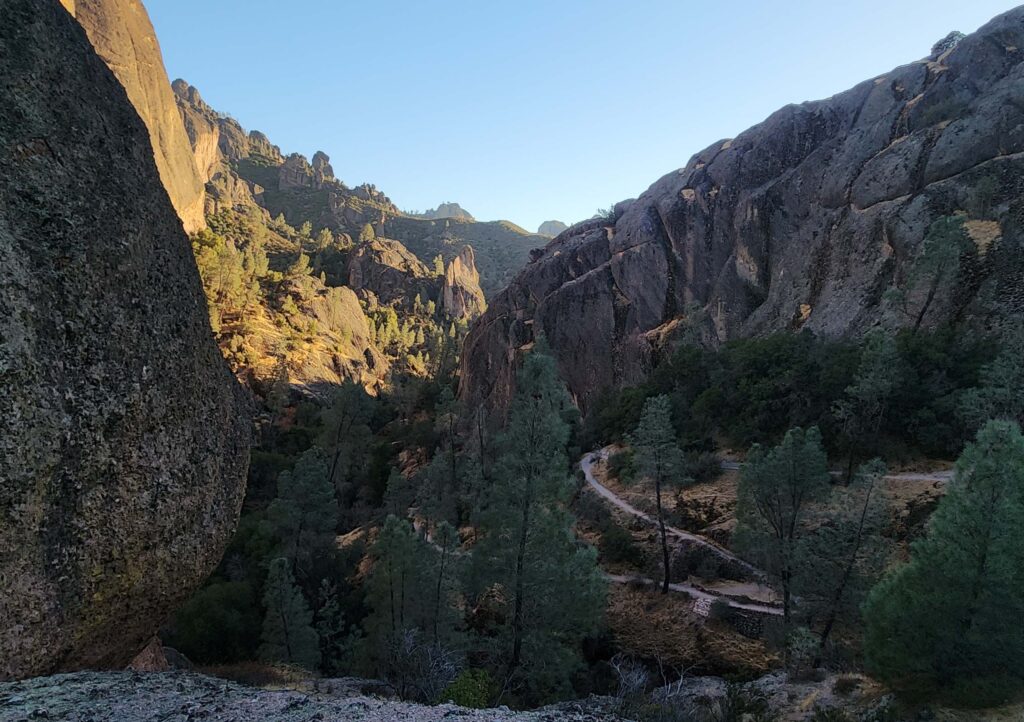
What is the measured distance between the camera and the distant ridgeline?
233ft

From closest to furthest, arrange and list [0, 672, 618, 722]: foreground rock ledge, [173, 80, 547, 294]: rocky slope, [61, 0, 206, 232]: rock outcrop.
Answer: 1. [0, 672, 618, 722]: foreground rock ledge
2. [61, 0, 206, 232]: rock outcrop
3. [173, 80, 547, 294]: rocky slope

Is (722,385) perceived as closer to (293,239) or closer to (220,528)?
(220,528)

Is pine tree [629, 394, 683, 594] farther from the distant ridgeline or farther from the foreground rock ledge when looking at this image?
the distant ridgeline

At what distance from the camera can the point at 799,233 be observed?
48.3 metres

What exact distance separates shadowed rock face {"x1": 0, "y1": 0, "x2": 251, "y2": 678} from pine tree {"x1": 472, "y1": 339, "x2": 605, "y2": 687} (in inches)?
379

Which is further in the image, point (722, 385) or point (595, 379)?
point (595, 379)

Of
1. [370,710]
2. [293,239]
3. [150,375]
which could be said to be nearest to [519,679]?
[370,710]

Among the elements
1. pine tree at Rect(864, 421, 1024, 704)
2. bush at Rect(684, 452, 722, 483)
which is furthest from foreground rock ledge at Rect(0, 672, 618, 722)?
bush at Rect(684, 452, 722, 483)

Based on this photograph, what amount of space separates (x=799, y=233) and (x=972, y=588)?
44.6m

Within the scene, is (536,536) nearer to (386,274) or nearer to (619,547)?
(619,547)

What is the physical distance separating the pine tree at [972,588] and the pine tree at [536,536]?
895 cm

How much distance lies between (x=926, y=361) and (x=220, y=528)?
3439cm

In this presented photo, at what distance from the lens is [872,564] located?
1761 centimetres

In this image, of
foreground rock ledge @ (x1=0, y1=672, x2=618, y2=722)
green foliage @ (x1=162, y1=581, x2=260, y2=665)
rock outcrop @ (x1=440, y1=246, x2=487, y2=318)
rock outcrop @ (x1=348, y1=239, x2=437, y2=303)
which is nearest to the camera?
foreground rock ledge @ (x1=0, y1=672, x2=618, y2=722)
